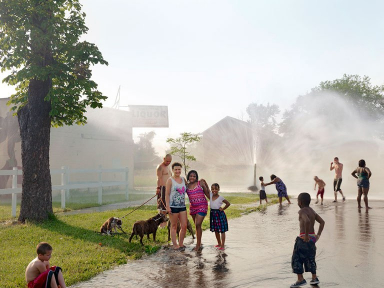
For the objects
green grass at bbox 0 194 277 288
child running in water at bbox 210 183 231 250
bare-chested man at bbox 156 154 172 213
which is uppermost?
bare-chested man at bbox 156 154 172 213

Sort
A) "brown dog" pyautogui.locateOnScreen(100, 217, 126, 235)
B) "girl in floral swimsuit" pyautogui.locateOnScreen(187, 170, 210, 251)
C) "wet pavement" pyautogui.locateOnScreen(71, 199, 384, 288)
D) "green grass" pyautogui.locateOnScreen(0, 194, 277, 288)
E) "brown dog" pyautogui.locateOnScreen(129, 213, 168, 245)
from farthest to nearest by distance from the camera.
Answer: "brown dog" pyautogui.locateOnScreen(100, 217, 126, 235), "brown dog" pyautogui.locateOnScreen(129, 213, 168, 245), "girl in floral swimsuit" pyautogui.locateOnScreen(187, 170, 210, 251), "green grass" pyautogui.locateOnScreen(0, 194, 277, 288), "wet pavement" pyautogui.locateOnScreen(71, 199, 384, 288)

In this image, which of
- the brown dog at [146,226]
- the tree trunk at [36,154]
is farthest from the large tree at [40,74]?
the brown dog at [146,226]

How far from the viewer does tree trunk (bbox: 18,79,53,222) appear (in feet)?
39.0

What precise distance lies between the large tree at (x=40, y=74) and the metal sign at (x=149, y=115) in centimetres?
4270

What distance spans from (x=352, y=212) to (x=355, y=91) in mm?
52831

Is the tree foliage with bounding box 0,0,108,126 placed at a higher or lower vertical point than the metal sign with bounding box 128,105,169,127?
lower

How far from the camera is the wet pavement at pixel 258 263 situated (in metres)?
6.03

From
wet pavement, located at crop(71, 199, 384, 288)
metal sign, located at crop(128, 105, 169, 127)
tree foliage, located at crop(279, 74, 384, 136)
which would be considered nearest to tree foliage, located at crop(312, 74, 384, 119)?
tree foliage, located at crop(279, 74, 384, 136)

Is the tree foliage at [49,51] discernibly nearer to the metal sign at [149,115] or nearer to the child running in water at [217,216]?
the child running in water at [217,216]

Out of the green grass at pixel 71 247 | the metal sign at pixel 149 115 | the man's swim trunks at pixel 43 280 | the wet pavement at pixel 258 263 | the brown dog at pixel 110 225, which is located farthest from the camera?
the metal sign at pixel 149 115

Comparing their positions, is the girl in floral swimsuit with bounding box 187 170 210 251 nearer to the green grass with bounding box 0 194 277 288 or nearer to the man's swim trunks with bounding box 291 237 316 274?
the green grass with bounding box 0 194 277 288

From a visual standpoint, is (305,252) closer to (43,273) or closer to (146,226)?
(43,273)

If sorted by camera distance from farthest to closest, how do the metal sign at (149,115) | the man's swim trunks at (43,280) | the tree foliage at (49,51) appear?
1. the metal sign at (149,115)
2. the tree foliage at (49,51)
3. the man's swim trunks at (43,280)

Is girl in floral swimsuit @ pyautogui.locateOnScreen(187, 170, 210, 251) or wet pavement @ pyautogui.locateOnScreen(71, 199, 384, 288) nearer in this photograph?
wet pavement @ pyautogui.locateOnScreen(71, 199, 384, 288)
